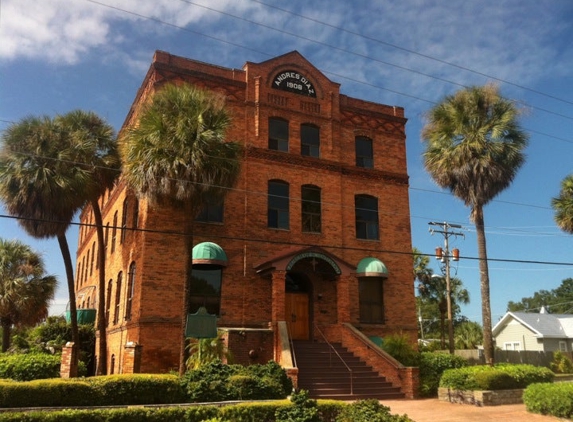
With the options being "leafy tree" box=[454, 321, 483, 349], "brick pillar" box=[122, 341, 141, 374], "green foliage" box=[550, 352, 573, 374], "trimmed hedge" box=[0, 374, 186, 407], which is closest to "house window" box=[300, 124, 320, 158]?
"brick pillar" box=[122, 341, 141, 374]

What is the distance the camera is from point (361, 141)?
91.0 ft

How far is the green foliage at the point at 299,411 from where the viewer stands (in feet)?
37.9

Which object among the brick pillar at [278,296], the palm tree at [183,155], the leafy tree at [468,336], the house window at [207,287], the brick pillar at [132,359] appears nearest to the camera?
the palm tree at [183,155]

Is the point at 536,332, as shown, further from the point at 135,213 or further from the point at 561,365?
the point at 135,213

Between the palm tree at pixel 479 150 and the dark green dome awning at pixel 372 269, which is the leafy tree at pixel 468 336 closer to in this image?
the dark green dome awning at pixel 372 269

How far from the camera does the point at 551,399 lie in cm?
1573

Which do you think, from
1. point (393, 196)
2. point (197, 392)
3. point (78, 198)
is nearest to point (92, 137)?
point (78, 198)

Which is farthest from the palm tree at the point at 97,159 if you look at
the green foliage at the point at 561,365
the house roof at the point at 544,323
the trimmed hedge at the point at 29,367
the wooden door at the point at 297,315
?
the house roof at the point at 544,323

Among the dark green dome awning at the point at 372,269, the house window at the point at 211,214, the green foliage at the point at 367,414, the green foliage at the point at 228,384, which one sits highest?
the house window at the point at 211,214

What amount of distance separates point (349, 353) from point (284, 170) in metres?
8.52

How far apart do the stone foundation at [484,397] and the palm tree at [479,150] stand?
3031mm

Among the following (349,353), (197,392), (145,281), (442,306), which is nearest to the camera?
(197,392)

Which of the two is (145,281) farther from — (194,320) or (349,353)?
(349,353)

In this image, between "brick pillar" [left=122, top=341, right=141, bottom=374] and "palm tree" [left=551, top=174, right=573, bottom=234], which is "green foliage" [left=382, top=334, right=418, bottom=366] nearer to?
"brick pillar" [left=122, top=341, right=141, bottom=374]
